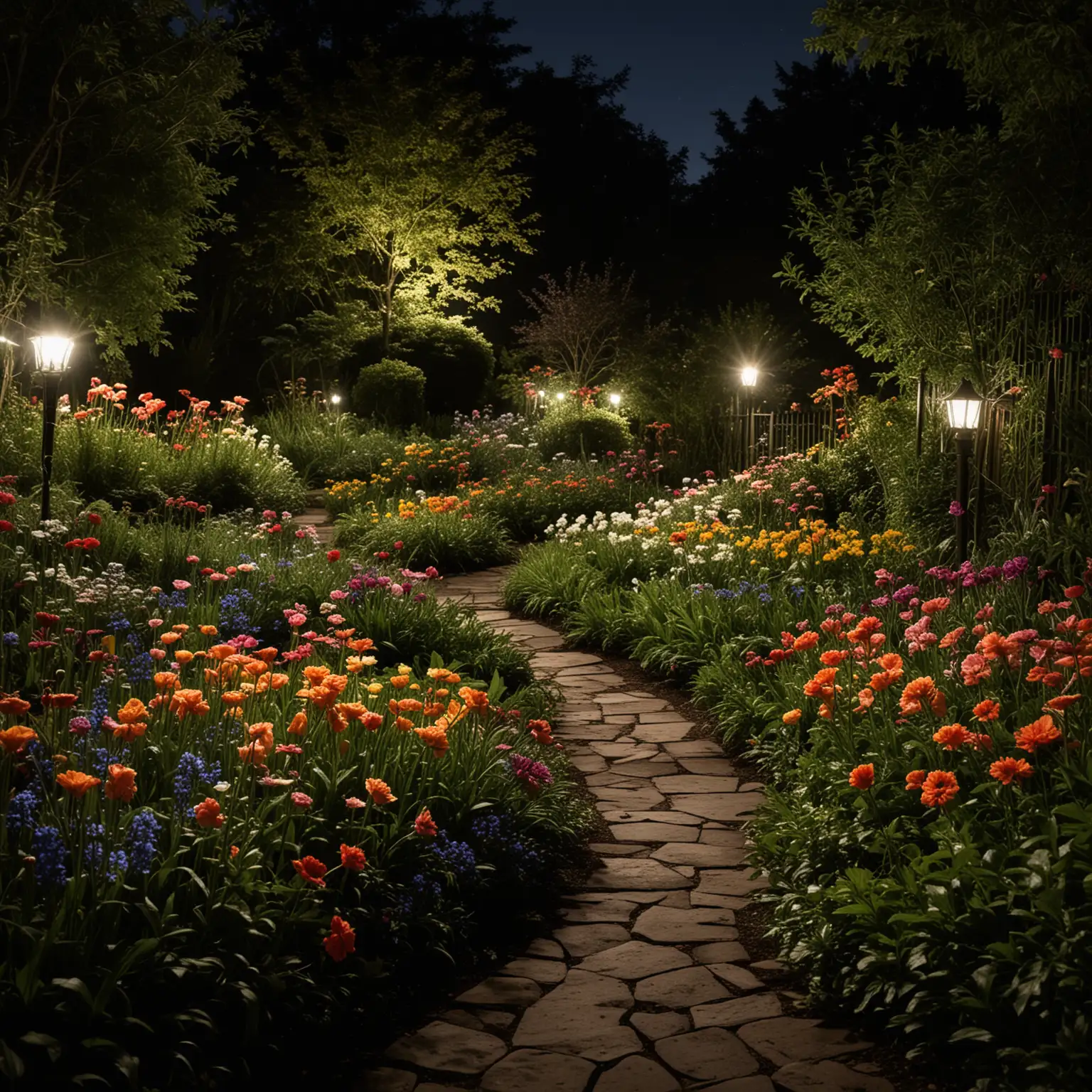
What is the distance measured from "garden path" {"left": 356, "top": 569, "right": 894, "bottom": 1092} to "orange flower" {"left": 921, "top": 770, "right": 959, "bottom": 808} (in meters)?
0.67

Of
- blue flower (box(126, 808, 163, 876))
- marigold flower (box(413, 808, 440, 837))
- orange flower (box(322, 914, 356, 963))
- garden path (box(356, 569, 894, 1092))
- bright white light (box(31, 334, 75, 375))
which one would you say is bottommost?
garden path (box(356, 569, 894, 1092))

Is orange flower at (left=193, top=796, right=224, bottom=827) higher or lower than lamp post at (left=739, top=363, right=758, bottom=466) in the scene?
lower

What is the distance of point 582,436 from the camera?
15.2 m

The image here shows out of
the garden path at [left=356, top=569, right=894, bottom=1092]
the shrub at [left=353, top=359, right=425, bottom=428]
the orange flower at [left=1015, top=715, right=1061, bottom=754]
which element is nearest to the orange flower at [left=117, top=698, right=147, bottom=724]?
the garden path at [left=356, top=569, right=894, bottom=1092]

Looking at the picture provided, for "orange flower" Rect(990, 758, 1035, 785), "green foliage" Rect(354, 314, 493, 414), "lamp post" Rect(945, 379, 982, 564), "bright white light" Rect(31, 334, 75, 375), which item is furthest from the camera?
"green foliage" Rect(354, 314, 493, 414)

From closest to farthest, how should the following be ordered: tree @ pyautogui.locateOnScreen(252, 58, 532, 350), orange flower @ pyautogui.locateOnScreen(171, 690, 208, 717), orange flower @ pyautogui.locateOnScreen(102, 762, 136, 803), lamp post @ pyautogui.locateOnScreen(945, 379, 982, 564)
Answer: orange flower @ pyautogui.locateOnScreen(102, 762, 136, 803) → orange flower @ pyautogui.locateOnScreen(171, 690, 208, 717) → lamp post @ pyautogui.locateOnScreen(945, 379, 982, 564) → tree @ pyautogui.locateOnScreen(252, 58, 532, 350)

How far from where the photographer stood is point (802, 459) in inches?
440

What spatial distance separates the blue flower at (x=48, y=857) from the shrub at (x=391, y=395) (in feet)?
51.2

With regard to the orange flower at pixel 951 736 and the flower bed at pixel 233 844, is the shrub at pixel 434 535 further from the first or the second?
the orange flower at pixel 951 736

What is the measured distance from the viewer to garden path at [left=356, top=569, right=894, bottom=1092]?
2832 millimetres

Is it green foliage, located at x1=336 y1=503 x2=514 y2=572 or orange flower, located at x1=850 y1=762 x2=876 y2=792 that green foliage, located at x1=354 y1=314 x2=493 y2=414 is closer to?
green foliage, located at x1=336 y1=503 x2=514 y2=572

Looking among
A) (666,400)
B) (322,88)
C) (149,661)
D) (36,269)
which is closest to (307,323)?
(322,88)

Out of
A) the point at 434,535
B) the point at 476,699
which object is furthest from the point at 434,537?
A: the point at 476,699

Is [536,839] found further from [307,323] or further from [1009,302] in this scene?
[307,323]
